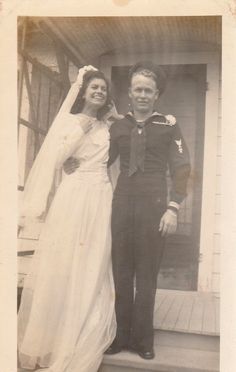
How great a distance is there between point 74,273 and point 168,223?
0.28 metres

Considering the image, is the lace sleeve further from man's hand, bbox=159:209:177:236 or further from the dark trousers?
man's hand, bbox=159:209:177:236

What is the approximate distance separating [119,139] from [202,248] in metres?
0.35

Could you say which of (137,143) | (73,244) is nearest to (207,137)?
(137,143)

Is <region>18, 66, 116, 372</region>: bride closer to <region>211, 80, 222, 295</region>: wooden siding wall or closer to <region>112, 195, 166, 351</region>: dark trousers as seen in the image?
<region>112, 195, 166, 351</region>: dark trousers

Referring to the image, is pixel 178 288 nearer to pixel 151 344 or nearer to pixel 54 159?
pixel 151 344

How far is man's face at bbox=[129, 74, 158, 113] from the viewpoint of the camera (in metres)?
1.19

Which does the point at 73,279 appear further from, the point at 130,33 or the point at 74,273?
the point at 130,33

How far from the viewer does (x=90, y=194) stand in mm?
1213

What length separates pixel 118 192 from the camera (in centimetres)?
120

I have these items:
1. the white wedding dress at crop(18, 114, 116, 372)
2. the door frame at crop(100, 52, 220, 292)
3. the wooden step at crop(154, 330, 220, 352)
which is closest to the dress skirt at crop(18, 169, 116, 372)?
the white wedding dress at crop(18, 114, 116, 372)

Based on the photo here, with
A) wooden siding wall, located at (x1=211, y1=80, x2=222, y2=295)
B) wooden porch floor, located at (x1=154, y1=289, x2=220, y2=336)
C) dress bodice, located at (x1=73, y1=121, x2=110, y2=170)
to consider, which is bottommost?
wooden porch floor, located at (x1=154, y1=289, x2=220, y2=336)

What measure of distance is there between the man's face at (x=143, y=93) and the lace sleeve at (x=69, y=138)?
0.16m

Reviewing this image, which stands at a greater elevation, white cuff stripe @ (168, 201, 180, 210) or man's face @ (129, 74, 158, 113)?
man's face @ (129, 74, 158, 113)
